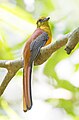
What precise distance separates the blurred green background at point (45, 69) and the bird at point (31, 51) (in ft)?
0.10

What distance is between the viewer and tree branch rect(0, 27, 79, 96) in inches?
44.5

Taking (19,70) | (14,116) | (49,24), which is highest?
(49,24)

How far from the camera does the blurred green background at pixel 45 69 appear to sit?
134 cm

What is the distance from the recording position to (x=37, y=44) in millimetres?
1314

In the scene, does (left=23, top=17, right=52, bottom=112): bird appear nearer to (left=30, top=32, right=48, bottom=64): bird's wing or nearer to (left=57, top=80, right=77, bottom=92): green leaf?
(left=30, top=32, right=48, bottom=64): bird's wing

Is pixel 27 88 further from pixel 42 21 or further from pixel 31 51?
pixel 42 21

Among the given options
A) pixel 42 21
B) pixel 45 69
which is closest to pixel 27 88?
pixel 45 69

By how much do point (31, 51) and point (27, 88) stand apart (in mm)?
138

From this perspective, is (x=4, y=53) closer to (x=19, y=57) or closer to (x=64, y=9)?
(x=19, y=57)

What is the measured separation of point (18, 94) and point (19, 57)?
0.14 metres

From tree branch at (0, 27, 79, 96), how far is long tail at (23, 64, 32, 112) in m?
0.04

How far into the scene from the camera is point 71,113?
4.31 feet

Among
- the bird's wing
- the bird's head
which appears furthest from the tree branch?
the bird's head

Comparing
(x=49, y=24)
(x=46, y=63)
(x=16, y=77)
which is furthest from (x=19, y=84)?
(x=49, y=24)
